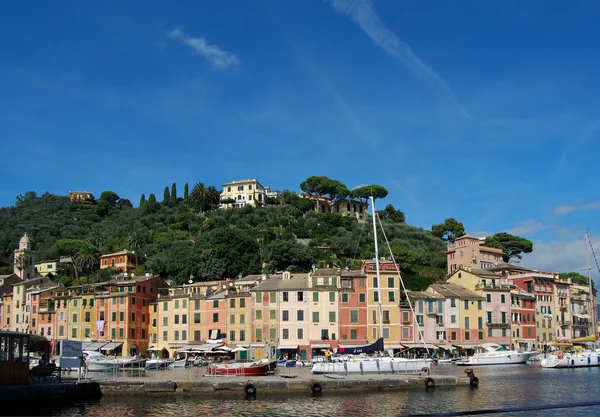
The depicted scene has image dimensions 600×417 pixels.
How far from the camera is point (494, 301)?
8194 centimetres

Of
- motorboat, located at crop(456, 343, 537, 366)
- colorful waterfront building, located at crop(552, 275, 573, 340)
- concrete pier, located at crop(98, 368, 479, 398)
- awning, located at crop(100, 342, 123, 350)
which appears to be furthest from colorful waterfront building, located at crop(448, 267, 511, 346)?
awning, located at crop(100, 342, 123, 350)

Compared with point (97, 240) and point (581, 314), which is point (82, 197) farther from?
point (581, 314)

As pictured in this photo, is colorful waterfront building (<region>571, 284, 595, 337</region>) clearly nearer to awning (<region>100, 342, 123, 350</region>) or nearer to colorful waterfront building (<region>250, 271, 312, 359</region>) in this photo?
colorful waterfront building (<region>250, 271, 312, 359</region>)

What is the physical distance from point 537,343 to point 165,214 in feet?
288

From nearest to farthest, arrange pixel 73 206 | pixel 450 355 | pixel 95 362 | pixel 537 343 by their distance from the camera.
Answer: pixel 95 362 < pixel 450 355 < pixel 537 343 < pixel 73 206

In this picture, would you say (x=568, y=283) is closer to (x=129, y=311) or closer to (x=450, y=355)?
(x=450, y=355)

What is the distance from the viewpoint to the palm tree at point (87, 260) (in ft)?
364

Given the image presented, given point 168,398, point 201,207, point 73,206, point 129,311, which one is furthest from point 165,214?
point 168,398

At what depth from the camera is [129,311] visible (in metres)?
81.6

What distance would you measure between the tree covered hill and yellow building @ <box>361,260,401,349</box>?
61.1 ft

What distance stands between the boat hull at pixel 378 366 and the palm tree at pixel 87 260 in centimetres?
7131

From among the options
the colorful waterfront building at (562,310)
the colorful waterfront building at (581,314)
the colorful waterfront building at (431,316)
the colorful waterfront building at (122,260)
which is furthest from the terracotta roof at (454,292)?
the colorful waterfront building at (122,260)

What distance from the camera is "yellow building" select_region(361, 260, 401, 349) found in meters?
73.3

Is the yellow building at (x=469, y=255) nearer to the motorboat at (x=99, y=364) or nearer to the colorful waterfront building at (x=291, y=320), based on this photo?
the colorful waterfront building at (x=291, y=320)
